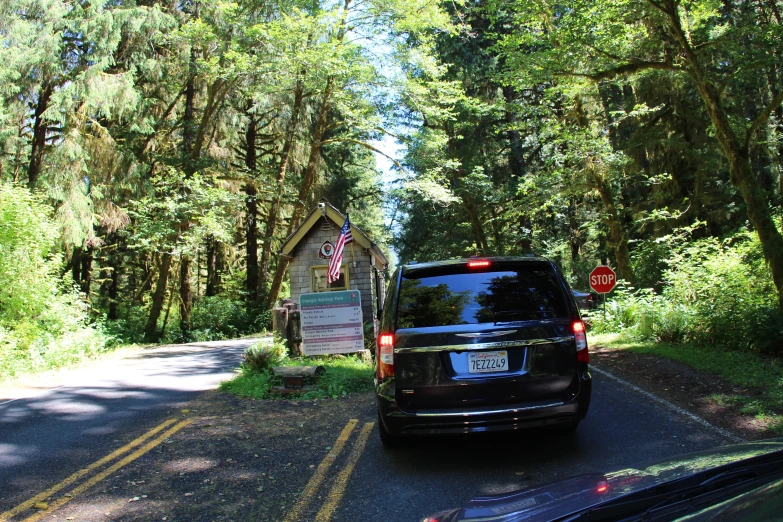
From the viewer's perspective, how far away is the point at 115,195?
939 inches

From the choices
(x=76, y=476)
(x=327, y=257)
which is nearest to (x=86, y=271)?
(x=327, y=257)

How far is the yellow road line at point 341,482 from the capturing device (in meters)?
4.36

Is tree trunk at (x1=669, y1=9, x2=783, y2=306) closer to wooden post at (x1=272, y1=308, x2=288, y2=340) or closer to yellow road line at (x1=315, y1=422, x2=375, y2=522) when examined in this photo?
yellow road line at (x1=315, y1=422, x2=375, y2=522)

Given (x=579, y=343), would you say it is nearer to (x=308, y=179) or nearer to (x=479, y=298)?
(x=479, y=298)

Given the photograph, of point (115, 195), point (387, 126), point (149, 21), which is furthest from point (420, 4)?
point (115, 195)

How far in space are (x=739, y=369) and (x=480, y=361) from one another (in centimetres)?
577

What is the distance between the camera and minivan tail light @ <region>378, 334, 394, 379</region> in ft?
16.9

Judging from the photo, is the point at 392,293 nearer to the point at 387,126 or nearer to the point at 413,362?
the point at 413,362

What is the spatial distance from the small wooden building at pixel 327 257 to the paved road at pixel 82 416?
4.57 metres

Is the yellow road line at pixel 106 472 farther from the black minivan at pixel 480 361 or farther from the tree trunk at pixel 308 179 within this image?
the tree trunk at pixel 308 179

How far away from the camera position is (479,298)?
5.23 metres

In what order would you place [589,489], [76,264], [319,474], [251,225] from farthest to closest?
[251,225] → [76,264] → [319,474] → [589,489]

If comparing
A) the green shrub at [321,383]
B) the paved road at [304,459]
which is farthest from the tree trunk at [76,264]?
the paved road at [304,459]

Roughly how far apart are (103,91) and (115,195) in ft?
16.9
